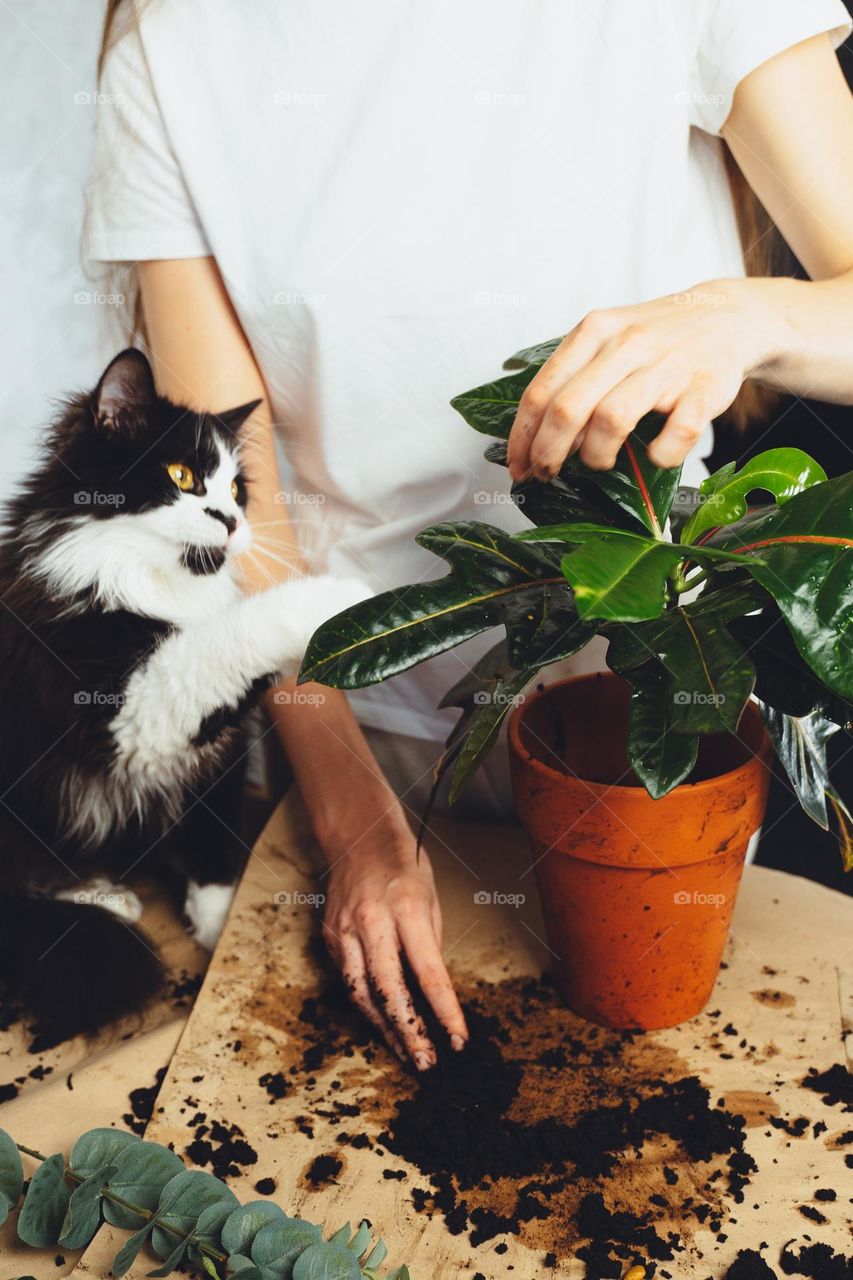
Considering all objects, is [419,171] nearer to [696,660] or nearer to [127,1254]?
[696,660]

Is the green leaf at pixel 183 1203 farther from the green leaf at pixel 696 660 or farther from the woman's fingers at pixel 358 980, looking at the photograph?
the green leaf at pixel 696 660

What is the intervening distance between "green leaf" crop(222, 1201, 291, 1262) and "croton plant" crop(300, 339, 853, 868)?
31 centimetres

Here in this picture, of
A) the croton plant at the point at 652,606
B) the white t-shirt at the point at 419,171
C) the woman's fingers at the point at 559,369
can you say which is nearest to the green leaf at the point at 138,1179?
the croton plant at the point at 652,606

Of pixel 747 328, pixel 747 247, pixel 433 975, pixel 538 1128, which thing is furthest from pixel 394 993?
pixel 747 247

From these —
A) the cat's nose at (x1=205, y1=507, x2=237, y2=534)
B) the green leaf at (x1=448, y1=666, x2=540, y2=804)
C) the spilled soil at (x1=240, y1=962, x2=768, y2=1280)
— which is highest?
the cat's nose at (x1=205, y1=507, x2=237, y2=534)

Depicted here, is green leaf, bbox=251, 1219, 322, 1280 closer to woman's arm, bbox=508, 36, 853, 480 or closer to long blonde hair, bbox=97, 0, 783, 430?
woman's arm, bbox=508, 36, 853, 480

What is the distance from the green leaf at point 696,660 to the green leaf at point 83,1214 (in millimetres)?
484

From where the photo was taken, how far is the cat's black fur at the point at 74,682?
893 mm

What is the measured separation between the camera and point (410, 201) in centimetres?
105

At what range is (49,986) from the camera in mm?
944

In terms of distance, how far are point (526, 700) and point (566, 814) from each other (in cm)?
15

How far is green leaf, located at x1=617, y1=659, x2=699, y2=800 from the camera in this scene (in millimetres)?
683

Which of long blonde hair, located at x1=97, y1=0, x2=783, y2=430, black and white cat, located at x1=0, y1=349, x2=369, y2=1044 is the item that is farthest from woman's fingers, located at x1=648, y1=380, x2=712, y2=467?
long blonde hair, located at x1=97, y1=0, x2=783, y2=430

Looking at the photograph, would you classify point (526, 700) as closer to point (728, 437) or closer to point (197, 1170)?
point (197, 1170)
